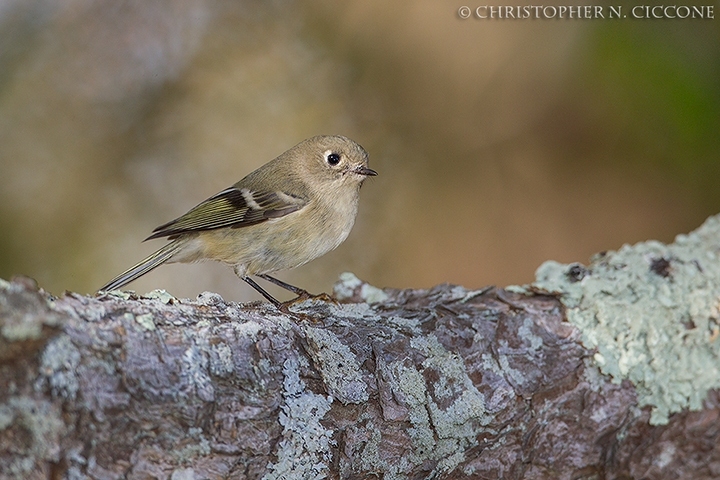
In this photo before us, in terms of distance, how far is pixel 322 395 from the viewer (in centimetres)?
176

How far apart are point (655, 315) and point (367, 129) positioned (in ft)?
9.59

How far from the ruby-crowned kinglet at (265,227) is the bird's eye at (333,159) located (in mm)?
70

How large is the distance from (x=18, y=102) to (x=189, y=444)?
3577 millimetres

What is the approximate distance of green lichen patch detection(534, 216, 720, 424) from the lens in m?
2.09

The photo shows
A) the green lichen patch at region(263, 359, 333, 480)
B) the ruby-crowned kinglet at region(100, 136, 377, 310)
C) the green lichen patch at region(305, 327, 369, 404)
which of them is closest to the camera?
the green lichen patch at region(263, 359, 333, 480)

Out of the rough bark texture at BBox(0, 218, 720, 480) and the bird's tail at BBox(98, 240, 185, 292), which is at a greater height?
the bird's tail at BBox(98, 240, 185, 292)

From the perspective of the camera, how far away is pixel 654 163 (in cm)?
352

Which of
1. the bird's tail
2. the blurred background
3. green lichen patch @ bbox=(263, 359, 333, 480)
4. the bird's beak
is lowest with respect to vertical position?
green lichen patch @ bbox=(263, 359, 333, 480)

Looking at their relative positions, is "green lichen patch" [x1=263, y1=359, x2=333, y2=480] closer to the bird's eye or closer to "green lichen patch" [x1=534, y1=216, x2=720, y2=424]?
"green lichen patch" [x1=534, y1=216, x2=720, y2=424]

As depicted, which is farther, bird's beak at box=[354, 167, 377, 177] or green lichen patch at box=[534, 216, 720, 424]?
bird's beak at box=[354, 167, 377, 177]

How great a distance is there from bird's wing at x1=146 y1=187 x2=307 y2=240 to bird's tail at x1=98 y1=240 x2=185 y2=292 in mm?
61

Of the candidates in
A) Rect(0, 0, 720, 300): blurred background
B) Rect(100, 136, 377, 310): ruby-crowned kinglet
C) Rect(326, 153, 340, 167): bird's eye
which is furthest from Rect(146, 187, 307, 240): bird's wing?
Rect(0, 0, 720, 300): blurred background

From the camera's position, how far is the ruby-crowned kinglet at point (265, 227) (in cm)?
318

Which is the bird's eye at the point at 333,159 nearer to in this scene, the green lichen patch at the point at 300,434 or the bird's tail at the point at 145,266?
the bird's tail at the point at 145,266
